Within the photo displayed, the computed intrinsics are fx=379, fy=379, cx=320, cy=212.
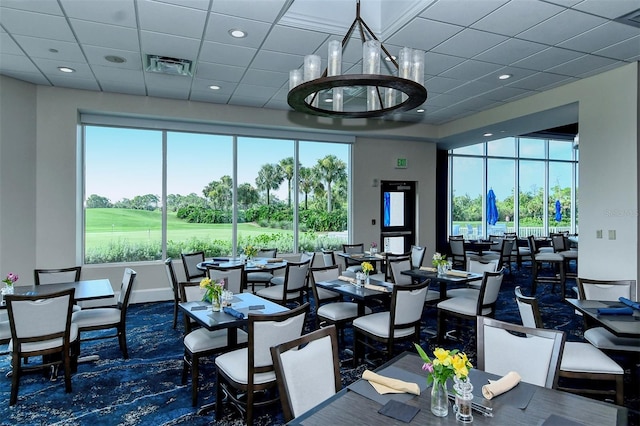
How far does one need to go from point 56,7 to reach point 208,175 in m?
3.96

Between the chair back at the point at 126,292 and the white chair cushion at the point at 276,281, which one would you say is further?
the white chair cushion at the point at 276,281

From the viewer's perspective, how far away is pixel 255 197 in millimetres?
7621

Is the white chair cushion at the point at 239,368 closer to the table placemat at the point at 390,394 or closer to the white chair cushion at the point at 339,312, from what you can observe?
the table placemat at the point at 390,394

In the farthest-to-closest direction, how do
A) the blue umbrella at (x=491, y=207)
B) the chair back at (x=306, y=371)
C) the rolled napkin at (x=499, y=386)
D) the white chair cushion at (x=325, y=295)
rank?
the blue umbrella at (x=491, y=207)
the white chair cushion at (x=325, y=295)
the chair back at (x=306, y=371)
the rolled napkin at (x=499, y=386)

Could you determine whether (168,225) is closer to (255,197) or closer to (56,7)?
(255,197)

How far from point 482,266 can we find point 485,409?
3967 mm

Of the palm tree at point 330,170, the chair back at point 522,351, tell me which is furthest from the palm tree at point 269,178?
the chair back at point 522,351

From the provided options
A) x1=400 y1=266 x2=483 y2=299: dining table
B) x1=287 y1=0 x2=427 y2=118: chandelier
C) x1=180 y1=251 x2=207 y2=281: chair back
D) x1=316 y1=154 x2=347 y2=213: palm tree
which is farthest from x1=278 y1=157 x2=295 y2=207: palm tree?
x1=287 y1=0 x2=427 y2=118: chandelier

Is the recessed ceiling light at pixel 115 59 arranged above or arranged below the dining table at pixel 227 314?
above

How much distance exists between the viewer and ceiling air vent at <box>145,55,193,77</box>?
15.3 ft

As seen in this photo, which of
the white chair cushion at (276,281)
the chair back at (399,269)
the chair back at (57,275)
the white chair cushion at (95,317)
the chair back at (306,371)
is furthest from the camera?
the white chair cushion at (276,281)

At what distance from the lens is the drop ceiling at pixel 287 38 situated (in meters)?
3.55

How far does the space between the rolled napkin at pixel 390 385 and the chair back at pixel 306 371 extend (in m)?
0.28

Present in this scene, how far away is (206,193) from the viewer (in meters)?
7.25
